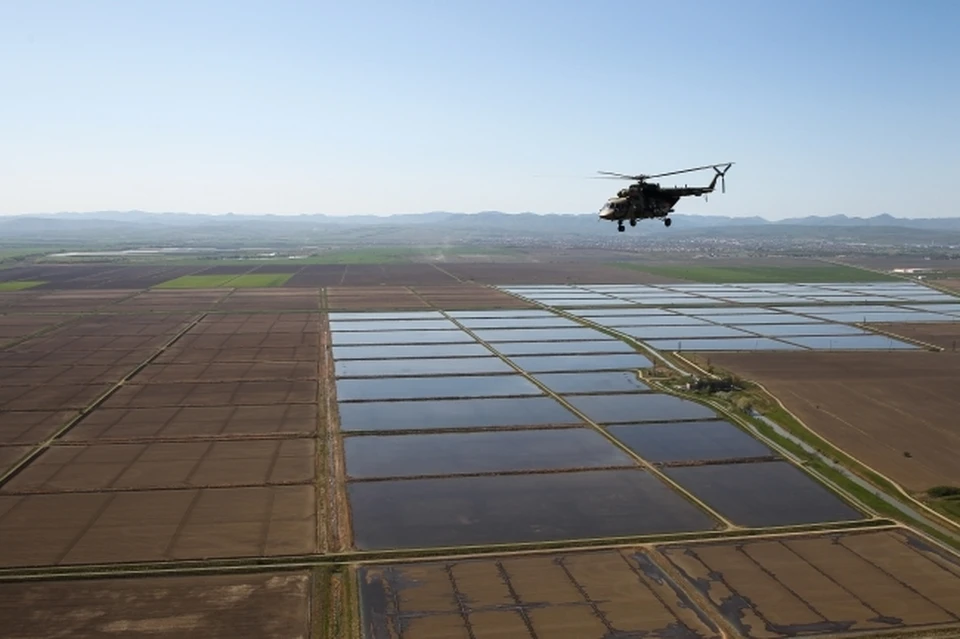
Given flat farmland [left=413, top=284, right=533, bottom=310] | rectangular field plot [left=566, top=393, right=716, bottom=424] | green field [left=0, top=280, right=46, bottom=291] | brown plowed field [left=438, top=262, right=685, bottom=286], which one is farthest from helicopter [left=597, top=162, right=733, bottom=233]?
green field [left=0, top=280, right=46, bottom=291]

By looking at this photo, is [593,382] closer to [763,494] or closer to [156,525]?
[763,494]

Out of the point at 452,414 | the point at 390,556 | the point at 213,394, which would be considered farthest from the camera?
the point at 213,394

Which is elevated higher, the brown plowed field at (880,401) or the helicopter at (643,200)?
the helicopter at (643,200)

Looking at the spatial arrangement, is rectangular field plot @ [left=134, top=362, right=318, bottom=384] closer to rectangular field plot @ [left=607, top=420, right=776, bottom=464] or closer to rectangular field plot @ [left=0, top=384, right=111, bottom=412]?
rectangular field plot @ [left=0, top=384, right=111, bottom=412]

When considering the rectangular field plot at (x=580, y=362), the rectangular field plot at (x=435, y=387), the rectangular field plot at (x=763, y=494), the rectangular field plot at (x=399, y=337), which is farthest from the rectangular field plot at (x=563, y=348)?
the rectangular field plot at (x=763, y=494)

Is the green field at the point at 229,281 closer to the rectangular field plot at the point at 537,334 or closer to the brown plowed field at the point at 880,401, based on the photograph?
the rectangular field plot at the point at 537,334

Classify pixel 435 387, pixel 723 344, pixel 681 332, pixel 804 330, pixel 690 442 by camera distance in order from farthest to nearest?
pixel 804 330, pixel 681 332, pixel 723 344, pixel 435 387, pixel 690 442

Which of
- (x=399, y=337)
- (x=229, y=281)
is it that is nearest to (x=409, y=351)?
(x=399, y=337)

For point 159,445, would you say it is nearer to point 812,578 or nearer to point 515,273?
point 812,578
